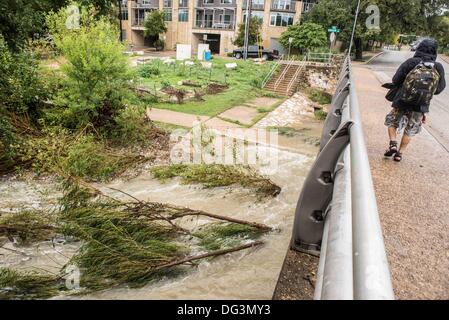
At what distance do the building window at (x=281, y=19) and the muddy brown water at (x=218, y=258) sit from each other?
1381 inches

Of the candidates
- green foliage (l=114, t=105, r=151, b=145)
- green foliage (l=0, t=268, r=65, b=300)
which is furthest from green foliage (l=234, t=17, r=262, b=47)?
green foliage (l=0, t=268, r=65, b=300)

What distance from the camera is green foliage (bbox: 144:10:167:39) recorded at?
4288cm

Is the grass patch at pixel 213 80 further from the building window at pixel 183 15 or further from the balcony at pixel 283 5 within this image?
the building window at pixel 183 15

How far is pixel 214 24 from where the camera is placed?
43.2 m

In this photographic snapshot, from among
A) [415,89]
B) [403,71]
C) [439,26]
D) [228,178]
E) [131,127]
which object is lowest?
[228,178]

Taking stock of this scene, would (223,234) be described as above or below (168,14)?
below

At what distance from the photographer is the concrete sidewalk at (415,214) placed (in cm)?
247

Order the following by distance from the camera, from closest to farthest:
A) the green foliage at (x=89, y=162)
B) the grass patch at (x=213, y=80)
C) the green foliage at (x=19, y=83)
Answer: the green foliage at (x=89, y=162) < the green foliage at (x=19, y=83) < the grass patch at (x=213, y=80)

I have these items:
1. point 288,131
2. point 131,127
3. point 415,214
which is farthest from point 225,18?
point 415,214

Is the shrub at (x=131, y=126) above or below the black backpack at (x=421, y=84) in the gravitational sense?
below

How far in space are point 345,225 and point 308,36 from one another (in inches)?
1260

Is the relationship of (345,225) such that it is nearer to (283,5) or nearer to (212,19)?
(283,5)

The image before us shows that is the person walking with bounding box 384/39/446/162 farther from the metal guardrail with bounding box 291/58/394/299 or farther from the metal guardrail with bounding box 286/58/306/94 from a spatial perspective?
the metal guardrail with bounding box 286/58/306/94

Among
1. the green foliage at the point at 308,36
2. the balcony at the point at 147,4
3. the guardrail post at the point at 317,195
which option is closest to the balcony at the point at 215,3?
the balcony at the point at 147,4
